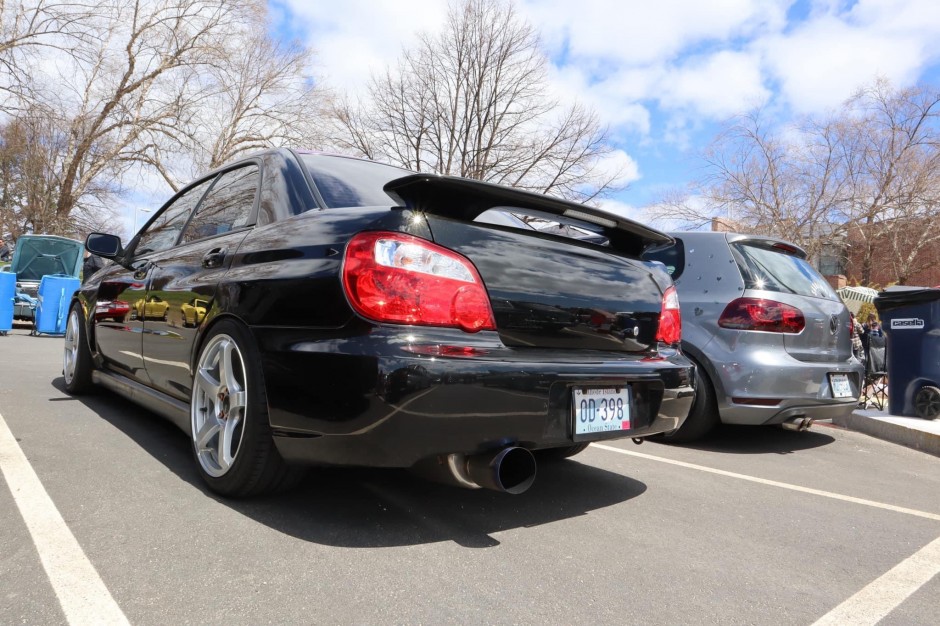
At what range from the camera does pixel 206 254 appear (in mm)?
3020

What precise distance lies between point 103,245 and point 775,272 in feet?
14.9

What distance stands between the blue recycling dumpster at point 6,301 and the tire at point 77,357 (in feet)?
23.3

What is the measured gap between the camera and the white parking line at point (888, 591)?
1985 mm

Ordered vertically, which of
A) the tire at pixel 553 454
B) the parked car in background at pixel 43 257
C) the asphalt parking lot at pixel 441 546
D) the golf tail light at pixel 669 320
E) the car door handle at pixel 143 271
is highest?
the parked car in background at pixel 43 257

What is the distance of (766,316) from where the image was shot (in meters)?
4.37

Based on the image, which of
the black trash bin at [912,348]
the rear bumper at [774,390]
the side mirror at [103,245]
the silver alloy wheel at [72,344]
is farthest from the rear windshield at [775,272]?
the silver alloy wheel at [72,344]

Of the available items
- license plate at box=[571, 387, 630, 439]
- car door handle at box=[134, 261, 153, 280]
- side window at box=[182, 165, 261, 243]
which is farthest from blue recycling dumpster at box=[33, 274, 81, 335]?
license plate at box=[571, 387, 630, 439]

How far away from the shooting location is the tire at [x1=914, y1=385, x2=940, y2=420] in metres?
5.86

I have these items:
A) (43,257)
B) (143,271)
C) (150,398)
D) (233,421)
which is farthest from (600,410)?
(43,257)

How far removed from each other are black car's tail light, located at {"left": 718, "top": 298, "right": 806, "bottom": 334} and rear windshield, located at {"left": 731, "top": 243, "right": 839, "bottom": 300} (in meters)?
0.13

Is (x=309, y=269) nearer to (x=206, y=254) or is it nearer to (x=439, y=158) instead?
(x=206, y=254)

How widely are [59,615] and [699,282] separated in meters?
4.12

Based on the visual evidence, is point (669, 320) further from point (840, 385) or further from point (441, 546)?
point (840, 385)

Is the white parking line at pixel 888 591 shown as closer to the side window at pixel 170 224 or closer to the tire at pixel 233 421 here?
the tire at pixel 233 421
